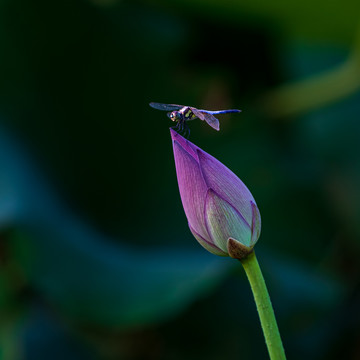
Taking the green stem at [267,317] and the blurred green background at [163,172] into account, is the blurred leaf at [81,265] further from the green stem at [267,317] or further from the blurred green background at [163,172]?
the green stem at [267,317]

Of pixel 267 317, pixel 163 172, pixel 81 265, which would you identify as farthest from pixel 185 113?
pixel 163 172

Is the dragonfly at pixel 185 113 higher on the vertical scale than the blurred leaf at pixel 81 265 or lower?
higher

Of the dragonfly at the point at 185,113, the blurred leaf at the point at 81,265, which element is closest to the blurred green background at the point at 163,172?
the blurred leaf at the point at 81,265

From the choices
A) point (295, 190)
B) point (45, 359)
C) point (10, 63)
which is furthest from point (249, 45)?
point (45, 359)

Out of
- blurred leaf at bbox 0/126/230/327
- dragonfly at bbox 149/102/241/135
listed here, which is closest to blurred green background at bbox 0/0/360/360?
blurred leaf at bbox 0/126/230/327

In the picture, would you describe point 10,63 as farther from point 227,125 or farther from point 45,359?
point 45,359

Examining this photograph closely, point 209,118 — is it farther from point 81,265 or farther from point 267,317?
point 81,265

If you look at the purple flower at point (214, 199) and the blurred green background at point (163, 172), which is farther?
the blurred green background at point (163, 172)
